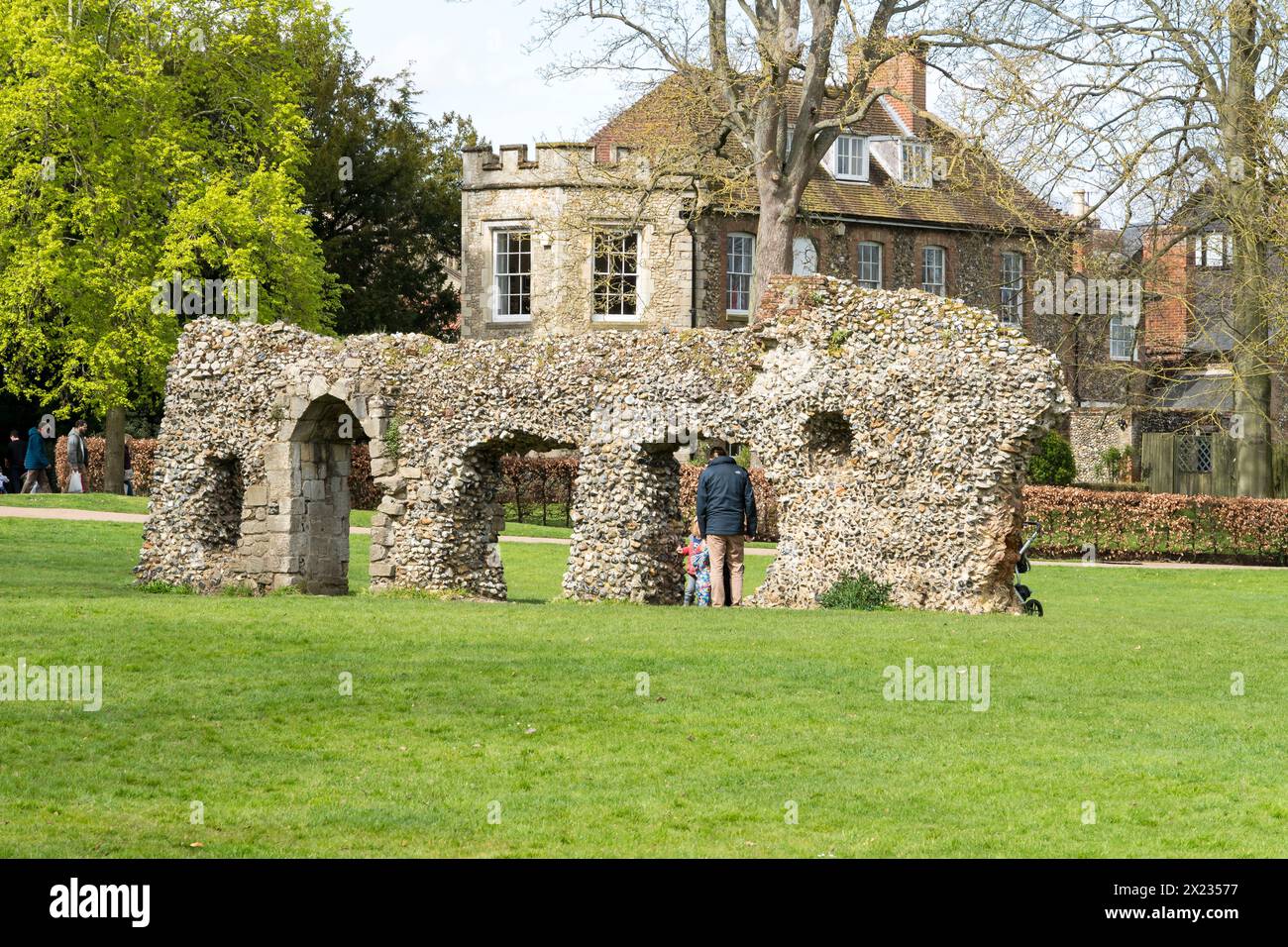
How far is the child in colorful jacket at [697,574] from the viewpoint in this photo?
21312 mm

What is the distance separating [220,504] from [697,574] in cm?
774

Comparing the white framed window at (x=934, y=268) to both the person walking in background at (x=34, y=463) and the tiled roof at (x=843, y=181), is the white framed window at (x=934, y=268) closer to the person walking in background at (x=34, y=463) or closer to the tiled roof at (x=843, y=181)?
the tiled roof at (x=843, y=181)

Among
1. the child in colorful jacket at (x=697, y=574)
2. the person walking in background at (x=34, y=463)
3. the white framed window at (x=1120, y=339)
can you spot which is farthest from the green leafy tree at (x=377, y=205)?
the child in colorful jacket at (x=697, y=574)

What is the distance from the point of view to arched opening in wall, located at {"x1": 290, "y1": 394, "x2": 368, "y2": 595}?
23.2m

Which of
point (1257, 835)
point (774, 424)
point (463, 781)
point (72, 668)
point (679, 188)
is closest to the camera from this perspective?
point (1257, 835)

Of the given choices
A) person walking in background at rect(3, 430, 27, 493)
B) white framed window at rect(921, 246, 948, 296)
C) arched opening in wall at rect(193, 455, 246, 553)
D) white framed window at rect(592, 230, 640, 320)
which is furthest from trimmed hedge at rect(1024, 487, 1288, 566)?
person walking in background at rect(3, 430, 27, 493)

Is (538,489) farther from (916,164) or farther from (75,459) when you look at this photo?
(916,164)

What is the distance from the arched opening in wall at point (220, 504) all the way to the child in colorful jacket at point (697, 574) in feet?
23.5

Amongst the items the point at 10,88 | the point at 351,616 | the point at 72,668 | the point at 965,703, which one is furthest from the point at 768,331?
the point at 10,88

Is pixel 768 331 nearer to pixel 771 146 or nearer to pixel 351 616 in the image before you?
pixel 351 616

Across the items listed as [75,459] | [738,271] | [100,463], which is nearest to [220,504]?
[75,459]

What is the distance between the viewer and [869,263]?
44844 millimetres
